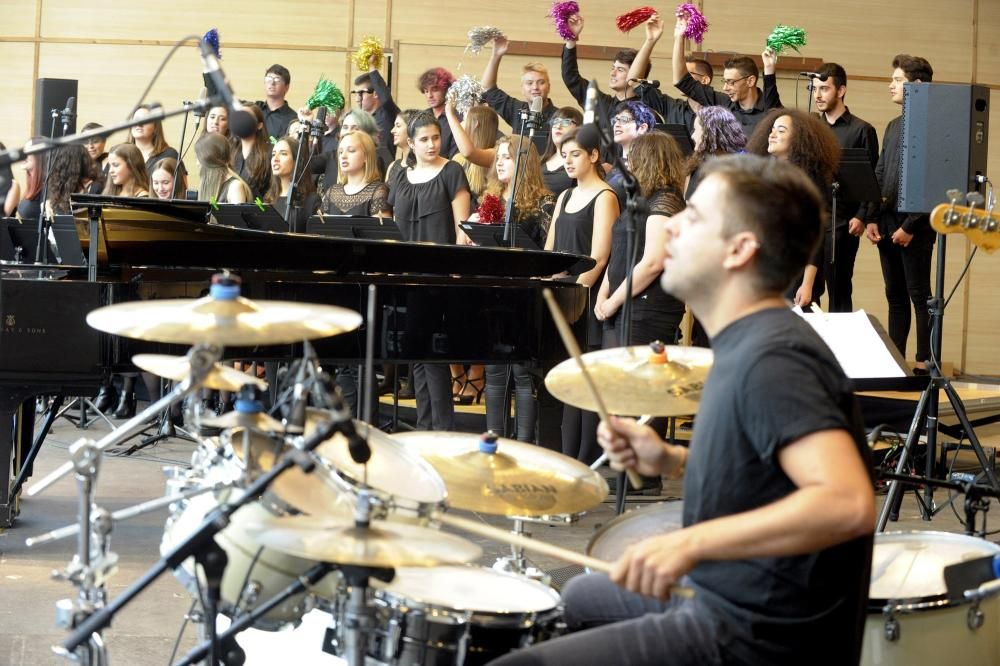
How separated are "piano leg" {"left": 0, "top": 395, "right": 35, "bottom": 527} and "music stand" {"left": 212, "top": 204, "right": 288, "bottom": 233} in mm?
1528

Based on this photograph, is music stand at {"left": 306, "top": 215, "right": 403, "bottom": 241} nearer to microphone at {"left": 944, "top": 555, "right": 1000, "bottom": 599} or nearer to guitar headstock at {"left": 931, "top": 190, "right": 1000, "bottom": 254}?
guitar headstock at {"left": 931, "top": 190, "right": 1000, "bottom": 254}

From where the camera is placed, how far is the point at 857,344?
514 cm

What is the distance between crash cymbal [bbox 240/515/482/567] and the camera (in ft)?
6.43

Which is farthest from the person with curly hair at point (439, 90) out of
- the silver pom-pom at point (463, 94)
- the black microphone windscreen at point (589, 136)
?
the black microphone windscreen at point (589, 136)

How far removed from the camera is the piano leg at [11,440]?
436 cm

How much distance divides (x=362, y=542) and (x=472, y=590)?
0.65m

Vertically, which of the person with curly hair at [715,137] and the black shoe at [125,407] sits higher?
the person with curly hair at [715,137]

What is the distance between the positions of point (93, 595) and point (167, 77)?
9.04 metres

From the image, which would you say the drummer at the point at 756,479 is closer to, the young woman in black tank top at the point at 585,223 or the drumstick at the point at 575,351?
the drumstick at the point at 575,351

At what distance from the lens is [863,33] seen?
1072 centimetres

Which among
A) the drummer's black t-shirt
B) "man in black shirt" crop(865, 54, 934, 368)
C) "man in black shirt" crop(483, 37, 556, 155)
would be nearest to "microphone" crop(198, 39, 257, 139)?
the drummer's black t-shirt

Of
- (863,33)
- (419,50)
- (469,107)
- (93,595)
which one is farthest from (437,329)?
(863,33)

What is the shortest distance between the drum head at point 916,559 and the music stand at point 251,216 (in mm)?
3828

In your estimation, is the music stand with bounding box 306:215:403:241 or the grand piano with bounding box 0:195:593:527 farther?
the music stand with bounding box 306:215:403:241
